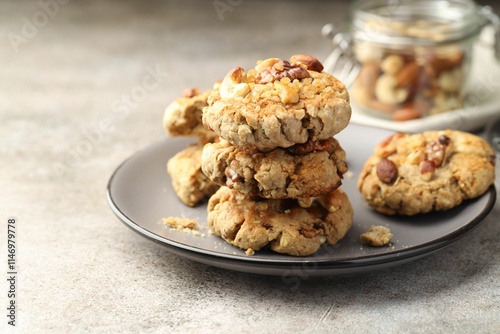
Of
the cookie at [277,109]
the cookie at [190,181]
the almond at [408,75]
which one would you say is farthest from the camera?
the almond at [408,75]

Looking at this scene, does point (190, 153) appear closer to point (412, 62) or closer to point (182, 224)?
point (182, 224)

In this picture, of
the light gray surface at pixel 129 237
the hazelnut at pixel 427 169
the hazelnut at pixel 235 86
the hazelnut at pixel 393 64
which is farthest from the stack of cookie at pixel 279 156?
the hazelnut at pixel 393 64

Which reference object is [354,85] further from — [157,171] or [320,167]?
[320,167]

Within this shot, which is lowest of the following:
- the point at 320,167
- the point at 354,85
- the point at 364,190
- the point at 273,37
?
the point at 273,37

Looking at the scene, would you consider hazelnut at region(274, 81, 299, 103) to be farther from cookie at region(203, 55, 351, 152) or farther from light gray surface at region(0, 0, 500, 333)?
light gray surface at region(0, 0, 500, 333)

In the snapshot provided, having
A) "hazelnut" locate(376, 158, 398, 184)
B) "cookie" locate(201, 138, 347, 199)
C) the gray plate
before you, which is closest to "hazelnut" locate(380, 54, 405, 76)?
the gray plate

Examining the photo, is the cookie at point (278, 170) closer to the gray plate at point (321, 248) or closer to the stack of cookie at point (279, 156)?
the stack of cookie at point (279, 156)

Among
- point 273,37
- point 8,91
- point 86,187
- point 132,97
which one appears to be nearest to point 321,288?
point 86,187

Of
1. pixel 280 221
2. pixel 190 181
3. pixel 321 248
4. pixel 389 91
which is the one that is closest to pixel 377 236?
pixel 321 248
